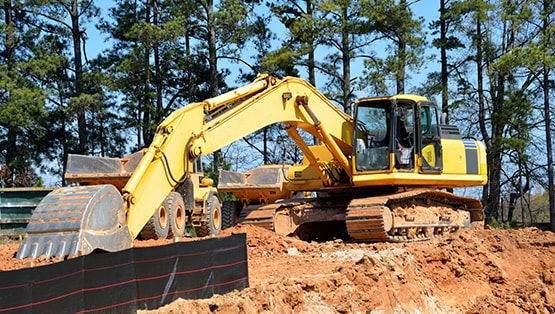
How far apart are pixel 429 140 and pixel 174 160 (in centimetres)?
702

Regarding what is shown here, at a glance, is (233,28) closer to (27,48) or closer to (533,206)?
(27,48)

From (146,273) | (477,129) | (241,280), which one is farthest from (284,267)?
(477,129)

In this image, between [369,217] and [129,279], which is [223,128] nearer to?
[369,217]

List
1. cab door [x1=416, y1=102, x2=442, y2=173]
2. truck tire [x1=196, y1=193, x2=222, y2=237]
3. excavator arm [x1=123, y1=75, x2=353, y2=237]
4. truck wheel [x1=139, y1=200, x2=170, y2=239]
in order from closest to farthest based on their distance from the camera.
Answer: excavator arm [x1=123, y1=75, x2=353, y2=237] → truck wheel [x1=139, y1=200, x2=170, y2=239] → cab door [x1=416, y1=102, x2=442, y2=173] → truck tire [x1=196, y1=193, x2=222, y2=237]

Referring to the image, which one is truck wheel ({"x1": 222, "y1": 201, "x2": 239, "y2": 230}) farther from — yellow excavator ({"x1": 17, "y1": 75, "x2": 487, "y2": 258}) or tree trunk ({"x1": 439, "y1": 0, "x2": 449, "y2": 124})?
tree trunk ({"x1": 439, "y1": 0, "x2": 449, "y2": 124})

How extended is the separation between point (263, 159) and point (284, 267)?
24.5 metres

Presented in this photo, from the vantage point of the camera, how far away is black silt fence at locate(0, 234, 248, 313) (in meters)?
5.90

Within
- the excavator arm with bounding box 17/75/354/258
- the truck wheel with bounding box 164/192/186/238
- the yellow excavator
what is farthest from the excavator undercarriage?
the truck wheel with bounding box 164/192/186/238

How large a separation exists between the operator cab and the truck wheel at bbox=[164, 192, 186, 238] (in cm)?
407

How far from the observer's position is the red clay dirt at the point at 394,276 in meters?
9.22

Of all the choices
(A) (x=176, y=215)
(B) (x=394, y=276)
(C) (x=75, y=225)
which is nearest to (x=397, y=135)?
(B) (x=394, y=276)

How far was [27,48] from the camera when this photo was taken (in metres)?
32.5

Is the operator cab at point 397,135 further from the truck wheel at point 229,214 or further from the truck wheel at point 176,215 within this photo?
the truck wheel at point 229,214

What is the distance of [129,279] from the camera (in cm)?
725
